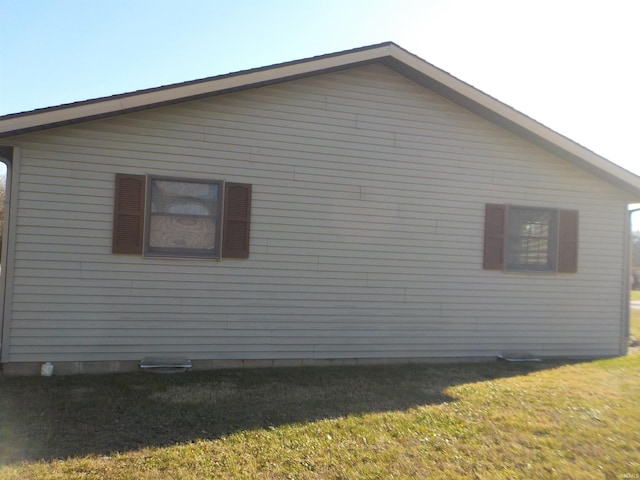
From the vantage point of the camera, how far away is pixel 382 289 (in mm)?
7648

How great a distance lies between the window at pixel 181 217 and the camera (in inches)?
262

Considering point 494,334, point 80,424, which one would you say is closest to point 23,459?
point 80,424

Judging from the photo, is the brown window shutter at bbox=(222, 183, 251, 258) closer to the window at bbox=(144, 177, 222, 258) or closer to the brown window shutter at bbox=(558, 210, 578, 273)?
the window at bbox=(144, 177, 222, 258)

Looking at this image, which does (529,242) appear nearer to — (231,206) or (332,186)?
(332,186)

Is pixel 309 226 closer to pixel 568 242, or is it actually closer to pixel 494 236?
pixel 494 236

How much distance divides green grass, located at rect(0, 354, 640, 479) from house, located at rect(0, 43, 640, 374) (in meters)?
0.73

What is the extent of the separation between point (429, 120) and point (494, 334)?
3521mm

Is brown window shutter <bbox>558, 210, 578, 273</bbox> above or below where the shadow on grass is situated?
above

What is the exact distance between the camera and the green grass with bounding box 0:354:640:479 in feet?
12.9

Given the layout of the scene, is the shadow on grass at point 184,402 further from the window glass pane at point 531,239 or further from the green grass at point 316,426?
the window glass pane at point 531,239

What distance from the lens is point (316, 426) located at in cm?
479

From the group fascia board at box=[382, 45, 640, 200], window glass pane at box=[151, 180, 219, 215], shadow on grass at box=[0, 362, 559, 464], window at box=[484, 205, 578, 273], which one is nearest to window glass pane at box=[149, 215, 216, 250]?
window glass pane at box=[151, 180, 219, 215]

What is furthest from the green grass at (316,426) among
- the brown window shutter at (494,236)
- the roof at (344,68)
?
the roof at (344,68)

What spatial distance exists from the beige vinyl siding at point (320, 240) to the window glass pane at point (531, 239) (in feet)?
0.76
